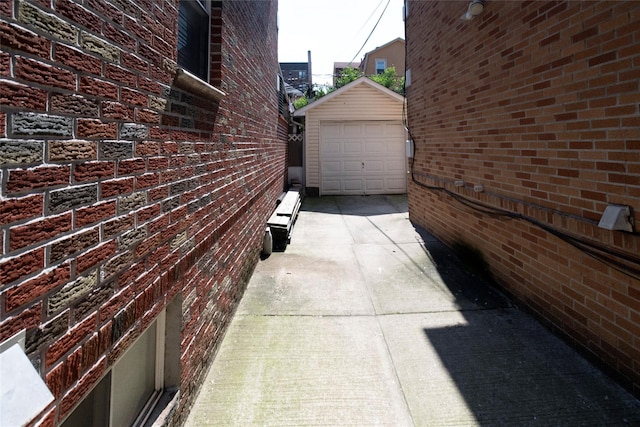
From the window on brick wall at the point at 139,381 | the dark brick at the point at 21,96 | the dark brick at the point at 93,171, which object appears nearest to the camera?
the dark brick at the point at 21,96

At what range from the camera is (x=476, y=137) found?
4.40 meters

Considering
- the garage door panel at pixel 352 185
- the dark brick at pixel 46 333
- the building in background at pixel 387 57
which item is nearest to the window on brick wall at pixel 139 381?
the dark brick at pixel 46 333

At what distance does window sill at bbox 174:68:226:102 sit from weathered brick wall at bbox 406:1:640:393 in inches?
109

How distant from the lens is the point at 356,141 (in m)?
11.7

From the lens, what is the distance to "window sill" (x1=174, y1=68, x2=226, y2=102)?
1971 millimetres

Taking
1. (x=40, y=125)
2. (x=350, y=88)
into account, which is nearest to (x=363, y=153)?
(x=350, y=88)

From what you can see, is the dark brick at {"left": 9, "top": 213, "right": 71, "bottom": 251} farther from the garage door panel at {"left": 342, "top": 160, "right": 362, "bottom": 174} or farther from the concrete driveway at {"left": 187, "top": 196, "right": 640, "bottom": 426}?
the garage door panel at {"left": 342, "top": 160, "right": 362, "bottom": 174}

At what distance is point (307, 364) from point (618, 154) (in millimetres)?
2649

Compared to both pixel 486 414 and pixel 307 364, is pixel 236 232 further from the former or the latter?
pixel 486 414

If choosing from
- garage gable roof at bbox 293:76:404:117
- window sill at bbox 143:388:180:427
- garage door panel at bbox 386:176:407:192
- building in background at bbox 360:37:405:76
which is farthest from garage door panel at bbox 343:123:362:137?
building in background at bbox 360:37:405:76

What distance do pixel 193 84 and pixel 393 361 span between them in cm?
243

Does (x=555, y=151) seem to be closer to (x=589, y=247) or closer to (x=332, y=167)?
(x=589, y=247)

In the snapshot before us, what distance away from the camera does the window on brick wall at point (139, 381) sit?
59.1 inches

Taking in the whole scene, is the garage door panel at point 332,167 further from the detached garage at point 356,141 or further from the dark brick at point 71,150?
the dark brick at point 71,150
